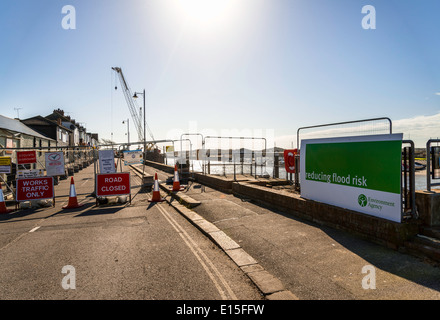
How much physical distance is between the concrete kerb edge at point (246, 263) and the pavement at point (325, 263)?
0.03 metres

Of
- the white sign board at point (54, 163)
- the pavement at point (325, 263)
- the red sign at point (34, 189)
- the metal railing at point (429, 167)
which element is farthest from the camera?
the white sign board at point (54, 163)

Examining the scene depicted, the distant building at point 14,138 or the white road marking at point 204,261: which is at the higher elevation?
the distant building at point 14,138

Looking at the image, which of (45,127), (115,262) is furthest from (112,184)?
(45,127)

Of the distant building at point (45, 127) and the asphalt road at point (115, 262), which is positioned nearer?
the asphalt road at point (115, 262)

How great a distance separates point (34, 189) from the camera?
10.2 metres

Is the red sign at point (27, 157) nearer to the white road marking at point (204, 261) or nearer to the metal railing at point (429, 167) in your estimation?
the white road marking at point (204, 261)

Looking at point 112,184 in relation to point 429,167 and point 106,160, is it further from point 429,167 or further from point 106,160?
point 429,167

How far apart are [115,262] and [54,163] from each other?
47.5 ft

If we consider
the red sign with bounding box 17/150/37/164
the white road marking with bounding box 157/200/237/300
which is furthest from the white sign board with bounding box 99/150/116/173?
the white road marking with bounding box 157/200/237/300

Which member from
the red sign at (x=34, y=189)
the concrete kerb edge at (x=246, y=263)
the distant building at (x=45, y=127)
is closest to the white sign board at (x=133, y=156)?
the red sign at (x=34, y=189)

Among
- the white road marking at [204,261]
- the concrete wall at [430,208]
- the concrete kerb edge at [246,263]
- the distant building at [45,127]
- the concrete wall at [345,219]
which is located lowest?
the white road marking at [204,261]

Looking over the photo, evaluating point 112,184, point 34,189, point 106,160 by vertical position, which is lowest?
point 34,189

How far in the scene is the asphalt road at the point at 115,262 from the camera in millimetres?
3658
